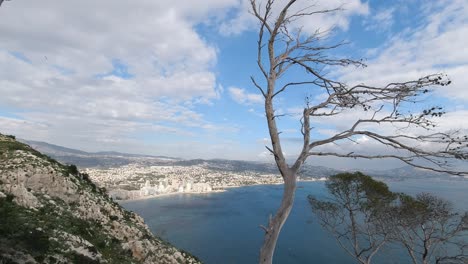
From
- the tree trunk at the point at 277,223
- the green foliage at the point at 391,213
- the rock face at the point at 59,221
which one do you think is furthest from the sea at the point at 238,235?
the tree trunk at the point at 277,223

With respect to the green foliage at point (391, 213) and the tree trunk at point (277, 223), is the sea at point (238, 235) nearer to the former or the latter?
the green foliage at point (391, 213)

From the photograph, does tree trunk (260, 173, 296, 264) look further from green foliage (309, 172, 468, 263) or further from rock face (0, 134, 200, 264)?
Answer: green foliage (309, 172, 468, 263)

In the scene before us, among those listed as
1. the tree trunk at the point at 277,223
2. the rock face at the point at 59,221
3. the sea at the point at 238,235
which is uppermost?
the tree trunk at the point at 277,223

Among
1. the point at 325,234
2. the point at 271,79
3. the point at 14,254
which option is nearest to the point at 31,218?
the point at 14,254

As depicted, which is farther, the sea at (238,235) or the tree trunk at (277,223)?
the sea at (238,235)

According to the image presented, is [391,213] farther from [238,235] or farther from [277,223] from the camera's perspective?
[238,235]

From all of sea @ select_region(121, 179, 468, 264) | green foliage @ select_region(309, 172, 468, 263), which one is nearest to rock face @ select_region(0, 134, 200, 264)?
green foliage @ select_region(309, 172, 468, 263)

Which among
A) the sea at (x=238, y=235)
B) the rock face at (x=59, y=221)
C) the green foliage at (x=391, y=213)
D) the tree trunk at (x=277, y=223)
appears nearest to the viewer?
the tree trunk at (x=277, y=223)
